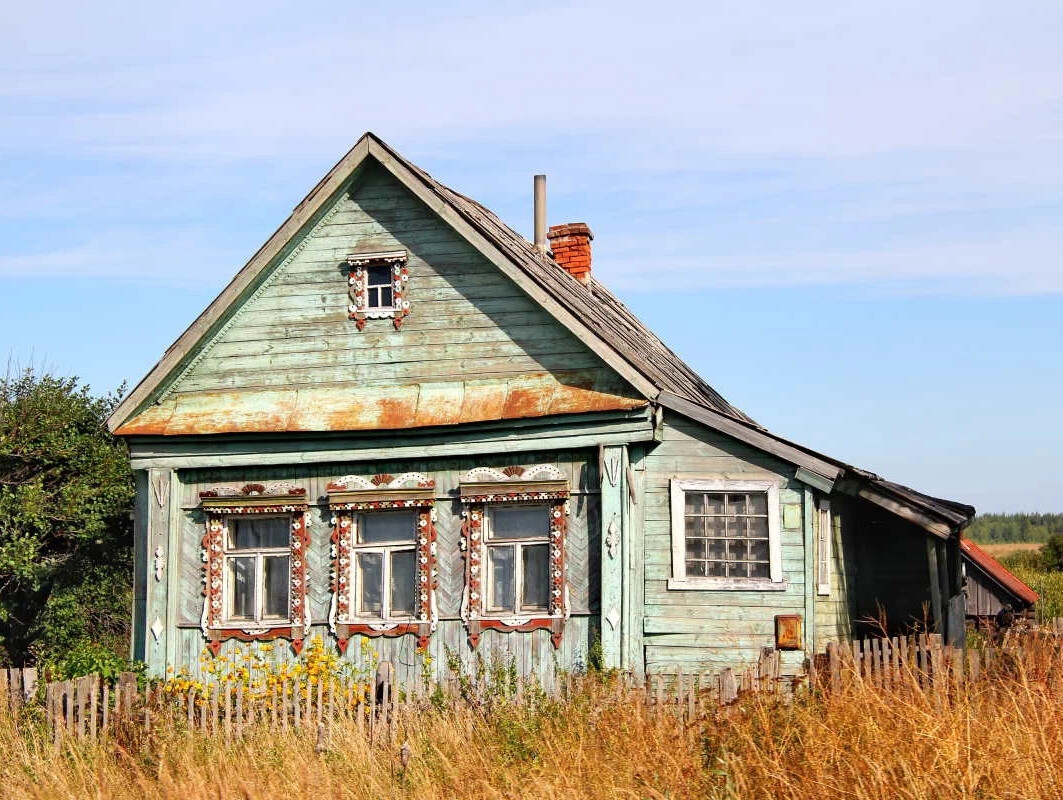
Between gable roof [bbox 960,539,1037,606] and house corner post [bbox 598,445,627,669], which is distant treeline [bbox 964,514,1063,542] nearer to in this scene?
gable roof [bbox 960,539,1037,606]

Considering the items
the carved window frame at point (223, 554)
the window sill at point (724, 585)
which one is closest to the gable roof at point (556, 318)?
the window sill at point (724, 585)

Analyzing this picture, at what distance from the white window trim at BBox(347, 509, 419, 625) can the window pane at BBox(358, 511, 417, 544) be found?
0.03 metres

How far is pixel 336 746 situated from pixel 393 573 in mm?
6155

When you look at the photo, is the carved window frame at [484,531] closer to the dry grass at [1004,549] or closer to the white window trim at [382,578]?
the white window trim at [382,578]

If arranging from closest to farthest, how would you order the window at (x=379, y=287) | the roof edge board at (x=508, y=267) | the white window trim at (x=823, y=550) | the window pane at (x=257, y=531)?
the roof edge board at (x=508, y=267)
the white window trim at (x=823, y=550)
the window pane at (x=257, y=531)
the window at (x=379, y=287)

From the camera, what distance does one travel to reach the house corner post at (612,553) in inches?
585

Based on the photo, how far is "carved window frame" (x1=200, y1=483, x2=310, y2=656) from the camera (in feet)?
52.3

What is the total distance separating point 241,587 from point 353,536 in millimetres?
1614

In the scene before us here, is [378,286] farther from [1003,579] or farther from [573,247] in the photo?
[1003,579]

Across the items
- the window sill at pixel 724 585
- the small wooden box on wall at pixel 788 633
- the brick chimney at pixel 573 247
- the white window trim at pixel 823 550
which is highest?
the brick chimney at pixel 573 247

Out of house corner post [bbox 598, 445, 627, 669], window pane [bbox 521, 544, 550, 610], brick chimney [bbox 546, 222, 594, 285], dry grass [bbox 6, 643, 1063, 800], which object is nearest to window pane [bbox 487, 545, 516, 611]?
window pane [bbox 521, 544, 550, 610]

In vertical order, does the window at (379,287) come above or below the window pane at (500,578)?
above

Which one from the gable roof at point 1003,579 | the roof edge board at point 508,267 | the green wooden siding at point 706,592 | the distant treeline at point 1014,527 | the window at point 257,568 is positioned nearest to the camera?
the green wooden siding at point 706,592

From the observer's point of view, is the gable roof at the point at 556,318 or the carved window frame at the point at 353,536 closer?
the gable roof at the point at 556,318
